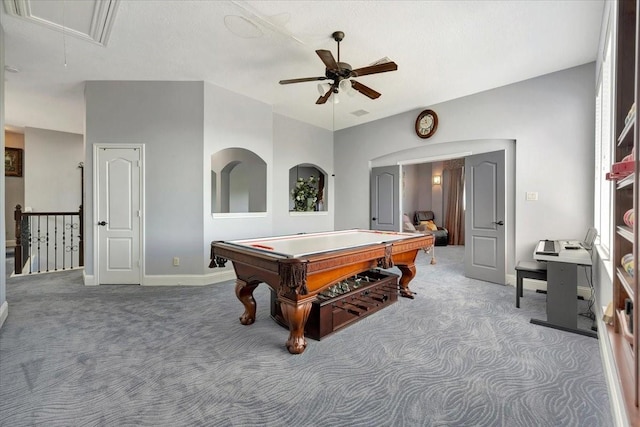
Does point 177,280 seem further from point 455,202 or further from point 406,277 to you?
point 455,202

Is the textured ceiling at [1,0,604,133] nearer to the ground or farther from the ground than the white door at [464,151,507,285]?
farther from the ground

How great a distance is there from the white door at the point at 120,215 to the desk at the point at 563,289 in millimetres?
4891

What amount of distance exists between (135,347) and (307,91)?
12.6ft

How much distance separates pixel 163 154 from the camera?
4.18 m

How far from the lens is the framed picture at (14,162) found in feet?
23.1

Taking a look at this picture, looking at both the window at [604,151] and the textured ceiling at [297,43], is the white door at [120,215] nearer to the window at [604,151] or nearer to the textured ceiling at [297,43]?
the textured ceiling at [297,43]

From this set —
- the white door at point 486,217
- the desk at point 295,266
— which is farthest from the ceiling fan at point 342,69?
the white door at point 486,217

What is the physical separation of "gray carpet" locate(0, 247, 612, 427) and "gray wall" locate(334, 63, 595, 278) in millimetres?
1309

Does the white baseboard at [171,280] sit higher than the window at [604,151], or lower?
lower

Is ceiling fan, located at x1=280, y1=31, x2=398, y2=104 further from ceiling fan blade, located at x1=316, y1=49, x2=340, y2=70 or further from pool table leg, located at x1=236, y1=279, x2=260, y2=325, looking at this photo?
pool table leg, located at x1=236, y1=279, x2=260, y2=325

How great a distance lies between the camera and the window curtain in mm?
8641

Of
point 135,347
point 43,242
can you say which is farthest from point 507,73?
point 43,242

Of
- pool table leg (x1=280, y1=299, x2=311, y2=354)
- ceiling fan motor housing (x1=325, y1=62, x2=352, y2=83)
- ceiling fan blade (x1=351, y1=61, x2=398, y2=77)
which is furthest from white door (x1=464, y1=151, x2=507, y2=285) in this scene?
pool table leg (x1=280, y1=299, x2=311, y2=354)

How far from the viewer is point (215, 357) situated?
2.18 metres
